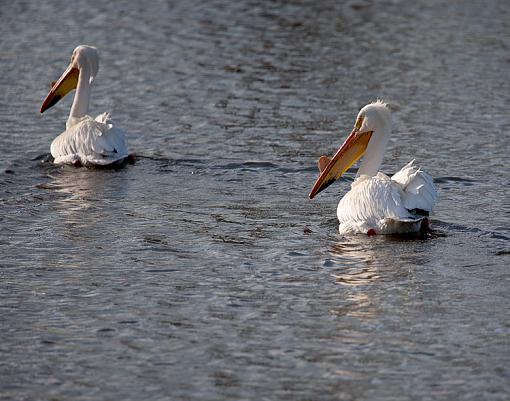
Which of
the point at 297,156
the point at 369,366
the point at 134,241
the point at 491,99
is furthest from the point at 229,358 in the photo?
the point at 491,99

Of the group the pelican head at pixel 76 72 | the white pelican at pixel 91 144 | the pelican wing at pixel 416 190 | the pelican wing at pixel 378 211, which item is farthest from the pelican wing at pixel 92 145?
the pelican wing at pixel 416 190

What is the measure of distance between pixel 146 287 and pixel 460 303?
1864mm

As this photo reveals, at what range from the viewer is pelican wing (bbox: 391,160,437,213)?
7.86 meters

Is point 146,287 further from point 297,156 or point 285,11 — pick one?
point 285,11

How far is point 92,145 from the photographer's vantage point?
10.3 meters

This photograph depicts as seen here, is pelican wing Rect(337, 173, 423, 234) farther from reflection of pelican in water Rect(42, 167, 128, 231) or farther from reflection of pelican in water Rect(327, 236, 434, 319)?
reflection of pelican in water Rect(42, 167, 128, 231)

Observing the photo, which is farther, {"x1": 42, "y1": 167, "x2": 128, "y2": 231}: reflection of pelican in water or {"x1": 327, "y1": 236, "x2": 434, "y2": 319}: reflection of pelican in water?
{"x1": 42, "y1": 167, "x2": 128, "y2": 231}: reflection of pelican in water

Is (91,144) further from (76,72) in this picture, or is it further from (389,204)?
(389,204)

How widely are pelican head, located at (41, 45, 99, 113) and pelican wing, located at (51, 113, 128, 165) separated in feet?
3.47

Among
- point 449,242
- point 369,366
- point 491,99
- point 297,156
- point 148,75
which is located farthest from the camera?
point 148,75

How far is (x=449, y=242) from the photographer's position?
7867 millimetres

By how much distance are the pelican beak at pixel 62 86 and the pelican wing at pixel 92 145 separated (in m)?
1.16

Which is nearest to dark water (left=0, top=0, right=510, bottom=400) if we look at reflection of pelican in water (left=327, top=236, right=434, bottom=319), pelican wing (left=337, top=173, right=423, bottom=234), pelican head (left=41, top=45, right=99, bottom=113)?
reflection of pelican in water (left=327, top=236, right=434, bottom=319)

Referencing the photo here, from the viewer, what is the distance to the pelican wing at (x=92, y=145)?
1019 cm
